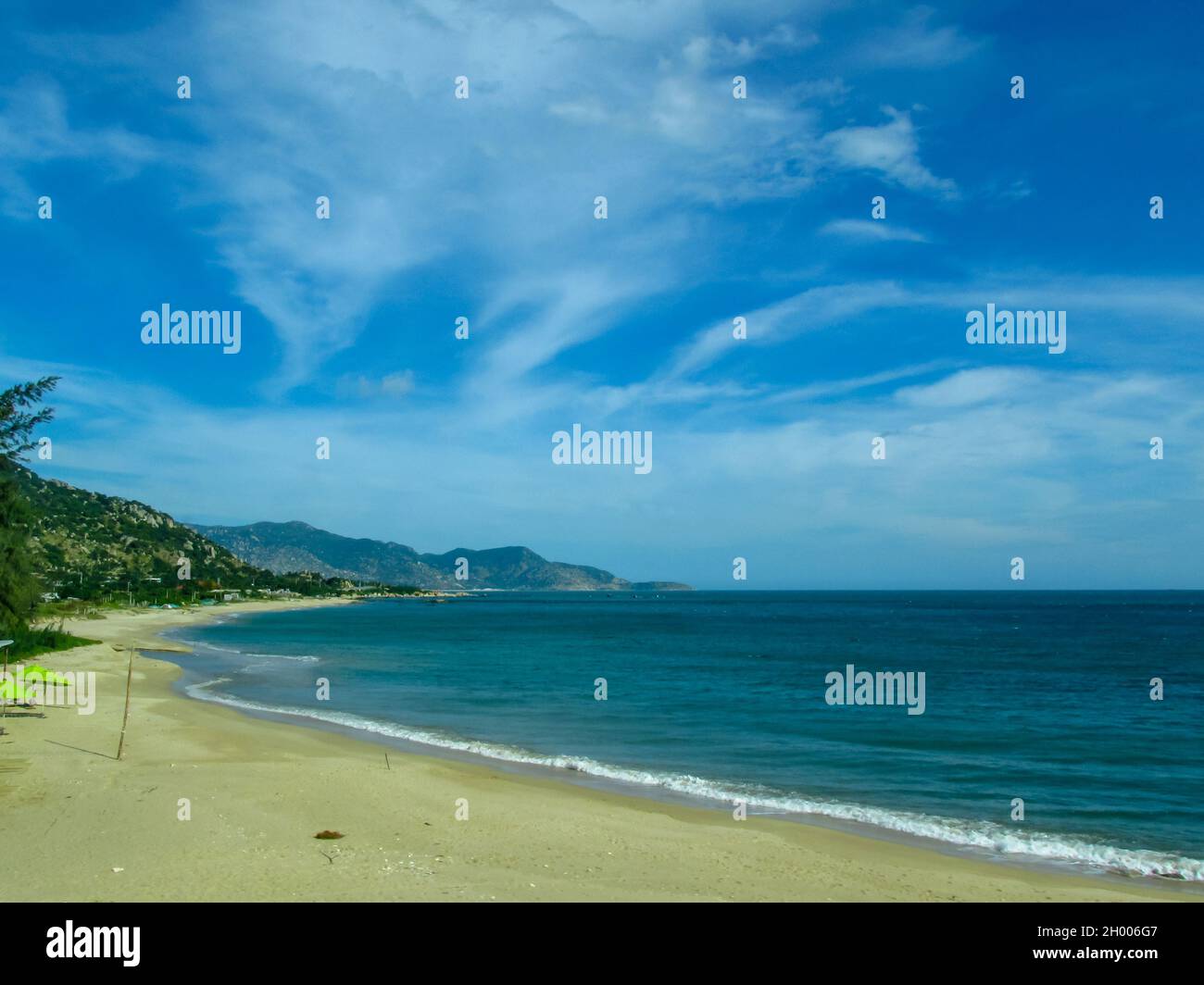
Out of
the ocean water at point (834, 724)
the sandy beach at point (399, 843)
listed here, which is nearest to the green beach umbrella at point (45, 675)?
the sandy beach at point (399, 843)

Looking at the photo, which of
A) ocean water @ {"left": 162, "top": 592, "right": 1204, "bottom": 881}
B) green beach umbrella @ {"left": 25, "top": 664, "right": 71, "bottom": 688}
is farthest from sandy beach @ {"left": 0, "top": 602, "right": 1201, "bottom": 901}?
green beach umbrella @ {"left": 25, "top": 664, "right": 71, "bottom": 688}

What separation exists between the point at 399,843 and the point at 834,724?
17761 mm

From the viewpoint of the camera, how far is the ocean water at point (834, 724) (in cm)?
1576

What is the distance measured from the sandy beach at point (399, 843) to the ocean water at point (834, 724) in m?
2.04

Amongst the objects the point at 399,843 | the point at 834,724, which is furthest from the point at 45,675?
the point at 834,724

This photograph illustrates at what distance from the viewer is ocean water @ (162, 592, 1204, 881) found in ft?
51.7

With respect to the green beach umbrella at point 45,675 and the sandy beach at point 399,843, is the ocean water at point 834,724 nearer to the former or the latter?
the sandy beach at point 399,843

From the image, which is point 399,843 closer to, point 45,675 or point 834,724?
point 834,724

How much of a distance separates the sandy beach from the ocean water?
2044 mm
